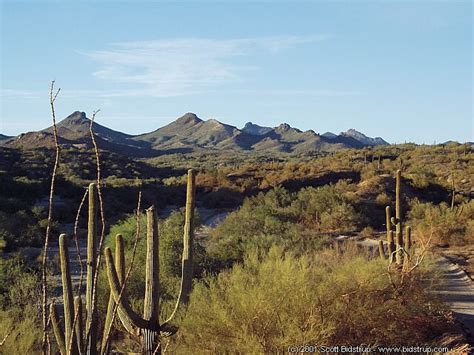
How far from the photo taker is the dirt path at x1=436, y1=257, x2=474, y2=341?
11.0m

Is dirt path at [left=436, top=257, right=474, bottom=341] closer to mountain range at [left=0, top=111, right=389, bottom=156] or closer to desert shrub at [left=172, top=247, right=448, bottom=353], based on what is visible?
desert shrub at [left=172, top=247, right=448, bottom=353]

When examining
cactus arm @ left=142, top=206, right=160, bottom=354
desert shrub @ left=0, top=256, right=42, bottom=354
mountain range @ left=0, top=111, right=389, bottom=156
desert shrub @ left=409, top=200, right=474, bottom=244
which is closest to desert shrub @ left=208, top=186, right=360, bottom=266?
desert shrub @ left=409, top=200, right=474, bottom=244

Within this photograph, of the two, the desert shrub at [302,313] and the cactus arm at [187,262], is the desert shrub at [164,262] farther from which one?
the desert shrub at [302,313]

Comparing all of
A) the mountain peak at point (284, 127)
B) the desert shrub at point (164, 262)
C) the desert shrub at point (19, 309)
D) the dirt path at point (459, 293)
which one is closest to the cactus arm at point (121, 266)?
the desert shrub at point (19, 309)

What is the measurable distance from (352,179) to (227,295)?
33.7 metres

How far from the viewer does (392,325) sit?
8.51 meters

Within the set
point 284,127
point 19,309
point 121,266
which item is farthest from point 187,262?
point 284,127

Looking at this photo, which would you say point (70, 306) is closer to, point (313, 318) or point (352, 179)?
point (313, 318)

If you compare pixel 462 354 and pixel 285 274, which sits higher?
pixel 285 274

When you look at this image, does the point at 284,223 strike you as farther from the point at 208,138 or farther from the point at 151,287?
the point at 208,138

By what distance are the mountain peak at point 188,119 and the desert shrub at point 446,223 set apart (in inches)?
6469

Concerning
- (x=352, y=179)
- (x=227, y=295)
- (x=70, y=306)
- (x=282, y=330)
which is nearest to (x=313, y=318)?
(x=282, y=330)

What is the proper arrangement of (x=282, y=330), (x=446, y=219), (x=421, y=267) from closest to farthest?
1. (x=282, y=330)
2. (x=421, y=267)
3. (x=446, y=219)

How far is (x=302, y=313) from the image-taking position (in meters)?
7.55
